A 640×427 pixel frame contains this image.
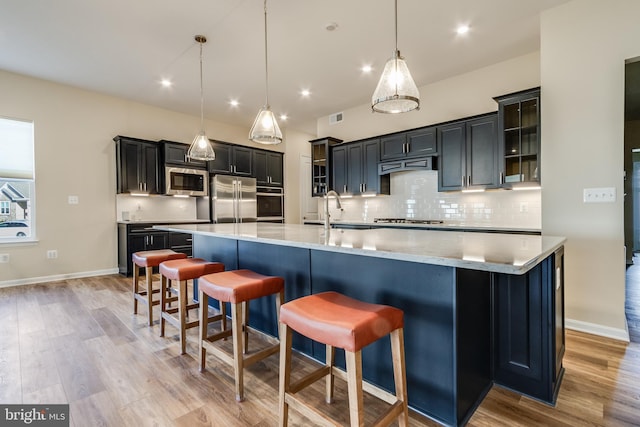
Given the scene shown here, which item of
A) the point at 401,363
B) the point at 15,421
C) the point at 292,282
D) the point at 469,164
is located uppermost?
the point at 469,164

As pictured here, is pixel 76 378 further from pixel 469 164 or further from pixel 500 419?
pixel 469 164

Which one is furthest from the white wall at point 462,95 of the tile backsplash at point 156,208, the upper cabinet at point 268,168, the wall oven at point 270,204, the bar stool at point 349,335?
the bar stool at point 349,335

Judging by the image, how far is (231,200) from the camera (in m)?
6.06

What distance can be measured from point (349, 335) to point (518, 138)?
3539 millimetres

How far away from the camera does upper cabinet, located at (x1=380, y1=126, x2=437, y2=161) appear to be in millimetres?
4375

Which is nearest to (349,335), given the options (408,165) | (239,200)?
(408,165)

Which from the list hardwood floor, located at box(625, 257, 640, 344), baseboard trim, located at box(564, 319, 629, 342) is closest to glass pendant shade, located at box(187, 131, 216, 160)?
baseboard trim, located at box(564, 319, 629, 342)

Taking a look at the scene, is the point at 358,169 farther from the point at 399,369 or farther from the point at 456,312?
the point at 399,369

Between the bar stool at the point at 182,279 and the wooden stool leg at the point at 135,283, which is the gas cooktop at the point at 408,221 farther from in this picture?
the wooden stool leg at the point at 135,283

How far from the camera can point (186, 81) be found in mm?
4504

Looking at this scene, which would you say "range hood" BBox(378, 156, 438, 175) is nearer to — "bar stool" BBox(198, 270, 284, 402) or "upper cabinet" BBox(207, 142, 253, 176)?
"upper cabinet" BBox(207, 142, 253, 176)

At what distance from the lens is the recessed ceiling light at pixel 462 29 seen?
3.21 meters

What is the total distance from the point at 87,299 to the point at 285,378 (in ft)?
11.3

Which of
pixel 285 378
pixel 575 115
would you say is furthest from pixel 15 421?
pixel 575 115
